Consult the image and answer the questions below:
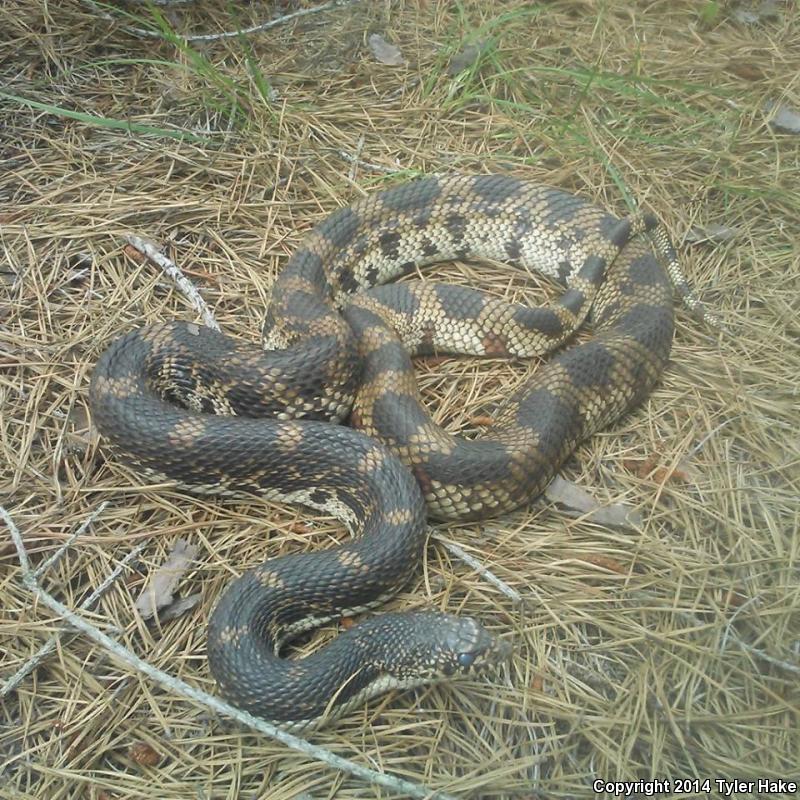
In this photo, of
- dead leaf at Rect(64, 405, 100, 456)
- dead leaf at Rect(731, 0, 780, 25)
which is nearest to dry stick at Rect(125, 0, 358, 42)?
dead leaf at Rect(731, 0, 780, 25)

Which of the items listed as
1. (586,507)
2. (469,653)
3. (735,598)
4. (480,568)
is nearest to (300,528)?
(480,568)

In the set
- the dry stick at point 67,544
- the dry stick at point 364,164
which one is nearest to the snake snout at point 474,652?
the dry stick at point 67,544

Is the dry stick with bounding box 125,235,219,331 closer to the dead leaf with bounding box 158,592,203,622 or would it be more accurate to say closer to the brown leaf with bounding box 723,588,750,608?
the dead leaf with bounding box 158,592,203,622

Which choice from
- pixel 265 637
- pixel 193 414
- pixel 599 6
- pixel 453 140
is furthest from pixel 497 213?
pixel 265 637

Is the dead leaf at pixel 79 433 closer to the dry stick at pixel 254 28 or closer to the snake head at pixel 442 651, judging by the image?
the snake head at pixel 442 651

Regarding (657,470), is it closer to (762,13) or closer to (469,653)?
(469,653)

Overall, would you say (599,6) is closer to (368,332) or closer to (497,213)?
(497,213)
